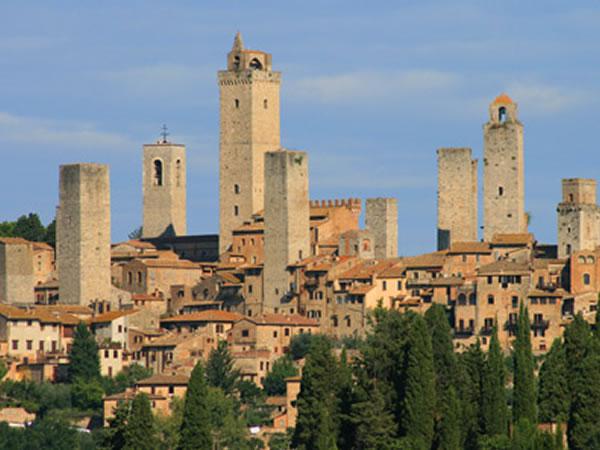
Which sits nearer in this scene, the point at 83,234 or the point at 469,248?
the point at 469,248

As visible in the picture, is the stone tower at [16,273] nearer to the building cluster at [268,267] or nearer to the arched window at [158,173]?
the building cluster at [268,267]

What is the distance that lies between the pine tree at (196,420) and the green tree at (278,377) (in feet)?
61.9

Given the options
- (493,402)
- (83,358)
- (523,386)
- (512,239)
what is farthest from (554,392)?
(83,358)

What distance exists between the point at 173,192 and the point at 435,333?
37.2m

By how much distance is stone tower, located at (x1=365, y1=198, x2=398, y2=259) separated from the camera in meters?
111

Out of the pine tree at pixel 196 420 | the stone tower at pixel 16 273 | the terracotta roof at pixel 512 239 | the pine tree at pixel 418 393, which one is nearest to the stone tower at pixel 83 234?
the stone tower at pixel 16 273

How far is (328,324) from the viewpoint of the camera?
10744cm

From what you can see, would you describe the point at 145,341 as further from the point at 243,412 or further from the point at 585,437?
the point at 585,437

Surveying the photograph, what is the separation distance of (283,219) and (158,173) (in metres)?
12.8

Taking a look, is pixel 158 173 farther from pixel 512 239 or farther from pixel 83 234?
pixel 512 239

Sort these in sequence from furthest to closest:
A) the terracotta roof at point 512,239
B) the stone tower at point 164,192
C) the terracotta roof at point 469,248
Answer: the stone tower at point 164,192 < the terracotta roof at point 469,248 < the terracotta roof at point 512,239

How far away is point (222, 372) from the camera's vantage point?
330 feet

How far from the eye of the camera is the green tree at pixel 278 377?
3994 inches

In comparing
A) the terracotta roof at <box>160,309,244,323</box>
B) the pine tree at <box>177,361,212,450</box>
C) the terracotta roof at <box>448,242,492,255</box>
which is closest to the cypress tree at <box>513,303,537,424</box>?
the pine tree at <box>177,361,212,450</box>
